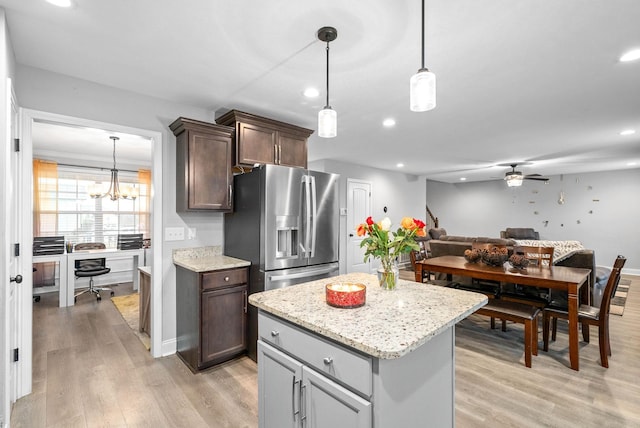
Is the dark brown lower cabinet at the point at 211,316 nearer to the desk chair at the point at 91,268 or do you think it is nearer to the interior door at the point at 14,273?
the interior door at the point at 14,273

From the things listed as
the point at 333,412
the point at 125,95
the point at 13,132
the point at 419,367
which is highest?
the point at 125,95

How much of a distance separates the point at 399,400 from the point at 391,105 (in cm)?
278

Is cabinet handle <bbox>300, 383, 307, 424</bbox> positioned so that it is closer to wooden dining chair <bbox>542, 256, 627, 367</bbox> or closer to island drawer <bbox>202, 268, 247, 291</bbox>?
island drawer <bbox>202, 268, 247, 291</bbox>

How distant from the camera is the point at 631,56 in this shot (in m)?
2.19

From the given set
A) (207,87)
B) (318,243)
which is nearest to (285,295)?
(318,243)

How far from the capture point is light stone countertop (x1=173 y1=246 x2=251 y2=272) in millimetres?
2664

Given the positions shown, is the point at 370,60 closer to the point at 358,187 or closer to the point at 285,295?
the point at 285,295

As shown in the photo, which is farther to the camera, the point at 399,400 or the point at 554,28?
the point at 554,28

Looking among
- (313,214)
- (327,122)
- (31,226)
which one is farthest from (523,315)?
(31,226)

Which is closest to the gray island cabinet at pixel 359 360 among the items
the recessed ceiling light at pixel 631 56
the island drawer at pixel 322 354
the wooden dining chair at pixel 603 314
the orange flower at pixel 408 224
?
the island drawer at pixel 322 354

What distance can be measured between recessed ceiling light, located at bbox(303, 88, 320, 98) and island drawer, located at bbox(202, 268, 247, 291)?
1.75 m

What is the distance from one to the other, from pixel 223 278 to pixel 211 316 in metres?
0.33

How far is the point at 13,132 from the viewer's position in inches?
84.8

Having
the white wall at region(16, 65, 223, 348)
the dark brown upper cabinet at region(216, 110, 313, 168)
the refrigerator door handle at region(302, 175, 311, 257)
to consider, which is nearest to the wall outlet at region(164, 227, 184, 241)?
the white wall at region(16, 65, 223, 348)
